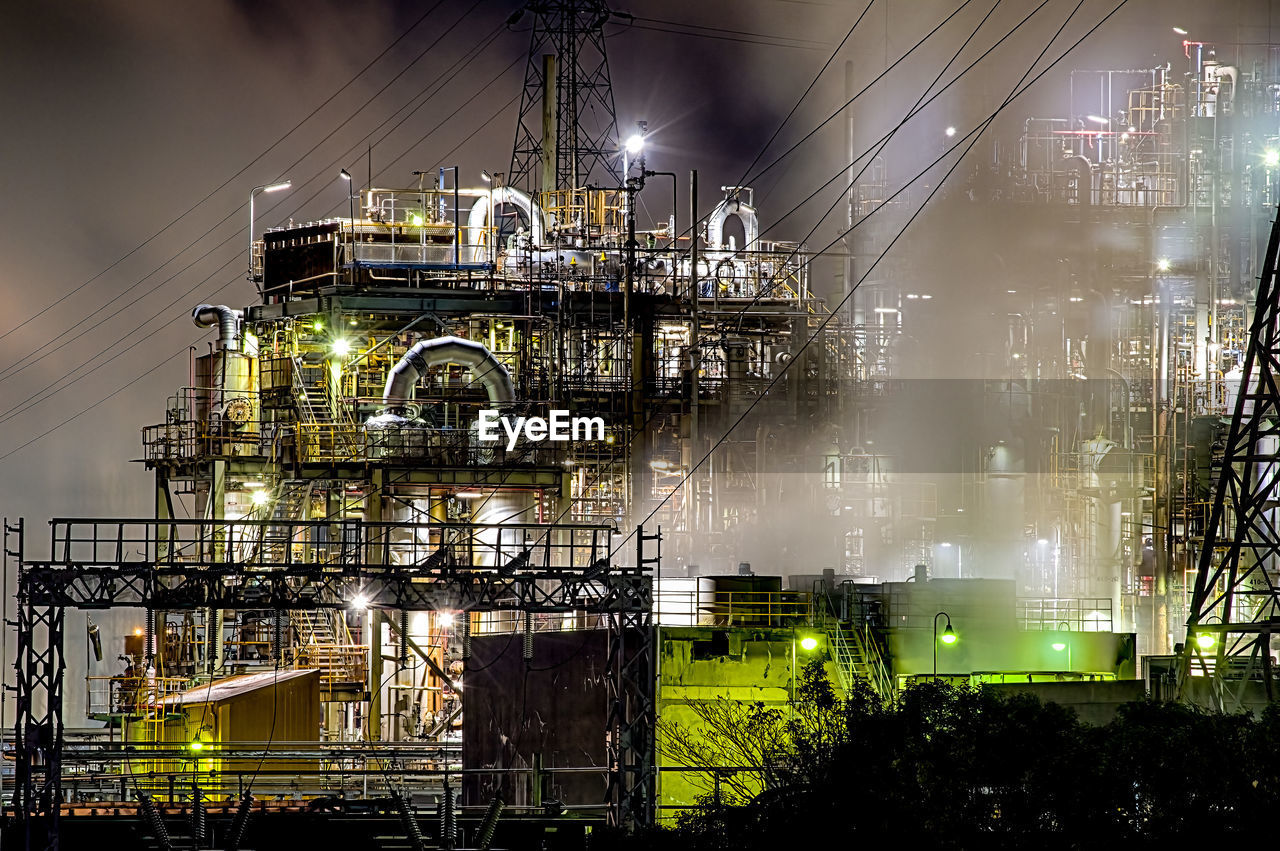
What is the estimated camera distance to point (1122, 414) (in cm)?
5281

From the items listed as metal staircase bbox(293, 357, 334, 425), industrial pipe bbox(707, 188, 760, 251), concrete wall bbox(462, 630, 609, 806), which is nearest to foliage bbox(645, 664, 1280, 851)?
concrete wall bbox(462, 630, 609, 806)

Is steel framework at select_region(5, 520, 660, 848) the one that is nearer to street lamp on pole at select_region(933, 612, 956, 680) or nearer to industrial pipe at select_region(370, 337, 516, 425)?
street lamp on pole at select_region(933, 612, 956, 680)

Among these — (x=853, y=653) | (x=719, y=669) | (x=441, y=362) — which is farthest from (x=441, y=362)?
(x=853, y=653)

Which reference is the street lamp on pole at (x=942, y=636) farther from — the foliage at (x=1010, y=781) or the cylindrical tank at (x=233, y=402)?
the cylindrical tank at (x=233, y=402)

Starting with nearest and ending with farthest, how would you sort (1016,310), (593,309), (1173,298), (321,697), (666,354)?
(321,697)
(593,309)
(666,354)
(1173,298)
(1016,310)

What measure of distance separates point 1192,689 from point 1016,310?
3413 centimetres

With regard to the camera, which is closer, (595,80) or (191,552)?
(191,552)

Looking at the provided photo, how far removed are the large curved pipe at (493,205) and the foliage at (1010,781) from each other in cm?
2439

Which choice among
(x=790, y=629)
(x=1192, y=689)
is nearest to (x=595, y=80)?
(x=790, y=629)

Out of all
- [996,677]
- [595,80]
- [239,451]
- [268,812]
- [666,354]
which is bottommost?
[268,812]

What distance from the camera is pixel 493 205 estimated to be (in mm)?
45438

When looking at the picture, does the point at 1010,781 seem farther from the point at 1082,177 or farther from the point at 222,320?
the point at 1082,177

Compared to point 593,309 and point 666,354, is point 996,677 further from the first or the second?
point 666,354

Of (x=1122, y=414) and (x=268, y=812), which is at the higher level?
(x=1122, y=414)
